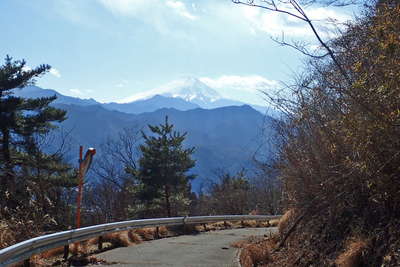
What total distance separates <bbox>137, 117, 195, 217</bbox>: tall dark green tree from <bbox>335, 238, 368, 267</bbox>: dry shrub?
3092 centimetres

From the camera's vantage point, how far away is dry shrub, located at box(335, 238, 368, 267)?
625 cm

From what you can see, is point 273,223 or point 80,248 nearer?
point 80,248

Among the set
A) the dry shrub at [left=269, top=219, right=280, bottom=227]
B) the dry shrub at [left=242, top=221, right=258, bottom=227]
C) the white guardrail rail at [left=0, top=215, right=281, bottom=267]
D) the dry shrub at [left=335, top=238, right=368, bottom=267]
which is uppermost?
the white guardrail rail at [left=0, top=215, right=281, bottom=267]

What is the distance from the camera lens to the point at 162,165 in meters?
37.2

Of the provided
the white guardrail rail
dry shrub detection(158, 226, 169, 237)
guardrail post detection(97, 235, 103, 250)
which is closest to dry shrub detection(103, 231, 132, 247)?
the white guardrail rail

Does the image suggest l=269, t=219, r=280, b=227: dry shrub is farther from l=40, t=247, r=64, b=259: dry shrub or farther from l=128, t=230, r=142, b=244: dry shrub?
l=40, t=247, r=64, b=259: dry shrub

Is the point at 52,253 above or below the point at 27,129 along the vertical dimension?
below

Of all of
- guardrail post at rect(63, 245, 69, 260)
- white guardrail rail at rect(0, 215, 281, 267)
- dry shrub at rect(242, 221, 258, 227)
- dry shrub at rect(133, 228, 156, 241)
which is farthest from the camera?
dry shrub at rect(242, 221, 258, 227)

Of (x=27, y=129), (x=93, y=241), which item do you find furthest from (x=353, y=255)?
(x=27, y=129)

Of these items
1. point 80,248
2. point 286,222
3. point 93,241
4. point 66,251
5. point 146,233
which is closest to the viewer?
point 66,251

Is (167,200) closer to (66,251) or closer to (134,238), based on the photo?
(134,238)

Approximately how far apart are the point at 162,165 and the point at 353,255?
103ft

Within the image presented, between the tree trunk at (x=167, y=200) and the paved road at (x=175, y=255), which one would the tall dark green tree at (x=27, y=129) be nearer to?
the tree trunk at (x=167, y=200)

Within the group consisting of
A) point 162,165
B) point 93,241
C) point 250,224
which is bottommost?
point 250,224
